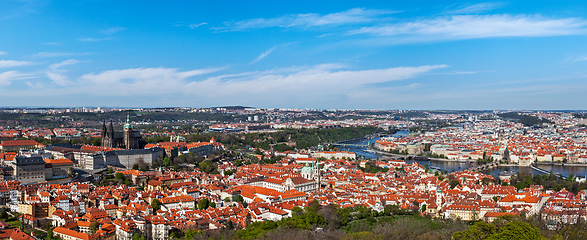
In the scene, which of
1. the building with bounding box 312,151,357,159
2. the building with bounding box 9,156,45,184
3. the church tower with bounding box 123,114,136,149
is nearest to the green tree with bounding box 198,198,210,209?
the building with bounding box 9,156,45,184

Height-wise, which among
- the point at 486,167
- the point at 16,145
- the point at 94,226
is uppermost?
the point at 16,145

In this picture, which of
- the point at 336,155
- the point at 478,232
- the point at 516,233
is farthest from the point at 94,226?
the point at 336,155

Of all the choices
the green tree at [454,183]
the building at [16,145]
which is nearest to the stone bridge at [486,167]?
the green tree at [454,183]

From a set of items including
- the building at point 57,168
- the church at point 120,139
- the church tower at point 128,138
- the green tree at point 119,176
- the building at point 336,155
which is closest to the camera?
the building at point 57,168

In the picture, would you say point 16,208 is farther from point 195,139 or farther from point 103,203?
point 195,139

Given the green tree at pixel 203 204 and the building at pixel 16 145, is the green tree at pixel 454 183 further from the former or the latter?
the building at pixel 16 145

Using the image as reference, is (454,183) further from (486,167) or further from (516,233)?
(516,233)

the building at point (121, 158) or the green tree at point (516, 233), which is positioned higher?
the building at point (121, 158)

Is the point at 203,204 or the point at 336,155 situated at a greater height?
the point at 203,204

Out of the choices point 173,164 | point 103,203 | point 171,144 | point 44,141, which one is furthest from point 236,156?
point 103,203

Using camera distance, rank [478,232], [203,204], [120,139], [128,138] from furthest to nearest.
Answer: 1. [120,139]
2. [128,138]
3. [203,204]
4. [478,232]
